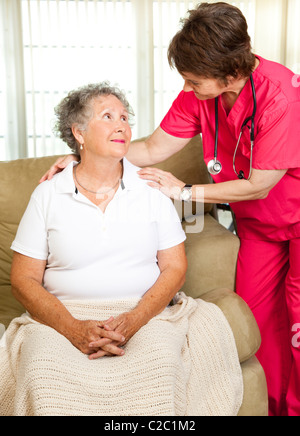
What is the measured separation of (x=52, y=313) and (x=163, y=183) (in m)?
0.56

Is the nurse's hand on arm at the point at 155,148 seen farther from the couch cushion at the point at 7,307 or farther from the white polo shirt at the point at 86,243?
the couch cushion at the point at 7,307

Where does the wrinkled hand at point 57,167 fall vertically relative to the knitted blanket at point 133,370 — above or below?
above

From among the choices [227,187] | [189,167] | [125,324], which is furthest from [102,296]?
[189,167]

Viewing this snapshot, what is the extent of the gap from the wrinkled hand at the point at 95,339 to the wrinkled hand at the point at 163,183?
0.50 metres

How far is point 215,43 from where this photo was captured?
1445 mm

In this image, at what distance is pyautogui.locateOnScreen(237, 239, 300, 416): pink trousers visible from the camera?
5.84 ft

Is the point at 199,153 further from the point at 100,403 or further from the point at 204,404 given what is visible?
Answer: the point at 100,403

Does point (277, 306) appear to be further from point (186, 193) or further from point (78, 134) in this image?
point (78, 134)

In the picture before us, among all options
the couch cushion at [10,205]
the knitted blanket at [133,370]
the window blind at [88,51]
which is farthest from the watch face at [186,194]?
the window blind at [88,51]

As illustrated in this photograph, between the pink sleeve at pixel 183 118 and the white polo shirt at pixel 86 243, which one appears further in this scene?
the pink sleeve at pixel 183 118

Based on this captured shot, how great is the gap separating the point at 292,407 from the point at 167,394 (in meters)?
0.78

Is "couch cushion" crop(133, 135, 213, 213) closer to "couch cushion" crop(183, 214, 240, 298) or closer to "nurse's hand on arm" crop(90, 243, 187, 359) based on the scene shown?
"couch cushion" crop(183, 214, 240, 298)

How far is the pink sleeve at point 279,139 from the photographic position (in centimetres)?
153
